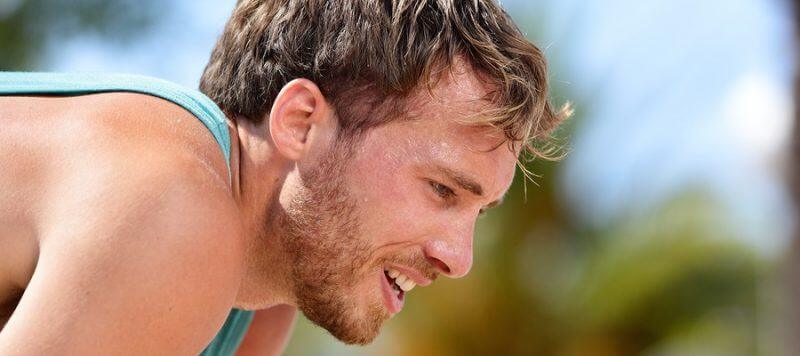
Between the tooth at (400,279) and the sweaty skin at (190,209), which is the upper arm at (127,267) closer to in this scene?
the sweaty skin at (190,209)

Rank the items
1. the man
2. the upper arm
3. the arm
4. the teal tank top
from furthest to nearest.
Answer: the arm → the teal tank top → the man → the upper arm

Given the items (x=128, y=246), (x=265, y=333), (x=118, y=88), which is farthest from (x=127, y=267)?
(x=265, y=333)

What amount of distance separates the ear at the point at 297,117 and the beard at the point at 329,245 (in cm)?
7

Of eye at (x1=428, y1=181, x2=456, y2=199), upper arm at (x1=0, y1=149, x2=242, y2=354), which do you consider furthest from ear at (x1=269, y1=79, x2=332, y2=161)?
upper arm at (x1=0, y1=149, x2=242, y2=354)

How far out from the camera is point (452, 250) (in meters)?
2.68

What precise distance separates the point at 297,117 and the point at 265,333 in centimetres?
105

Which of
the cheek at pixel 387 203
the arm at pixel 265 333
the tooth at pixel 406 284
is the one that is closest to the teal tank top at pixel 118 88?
the cheek at pixel 387 203

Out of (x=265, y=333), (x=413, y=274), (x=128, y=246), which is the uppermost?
(x=128, y=246)

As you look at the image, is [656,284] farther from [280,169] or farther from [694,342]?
[280,169]

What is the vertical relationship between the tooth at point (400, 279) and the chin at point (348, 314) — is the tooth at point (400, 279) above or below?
above

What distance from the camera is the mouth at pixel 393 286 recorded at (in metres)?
2.74

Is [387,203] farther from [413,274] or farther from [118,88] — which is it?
[118,88]

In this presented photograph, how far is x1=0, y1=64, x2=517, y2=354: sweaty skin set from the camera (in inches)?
76.7

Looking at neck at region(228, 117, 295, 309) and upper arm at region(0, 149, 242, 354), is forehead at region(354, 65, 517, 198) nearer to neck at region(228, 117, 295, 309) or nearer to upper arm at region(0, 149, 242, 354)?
neck at region(228, 117, 295, 309)
